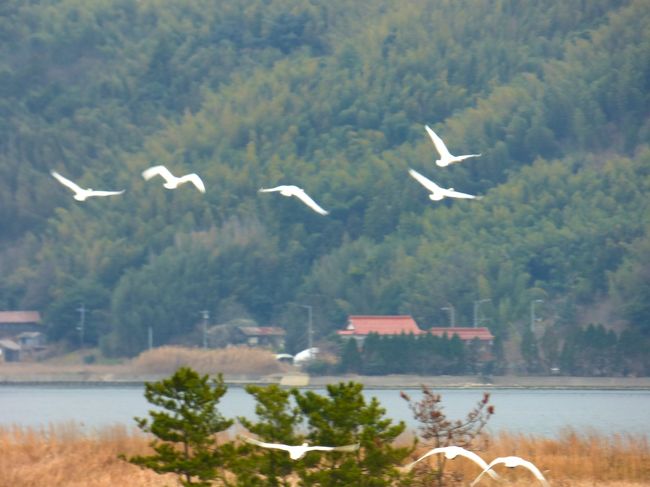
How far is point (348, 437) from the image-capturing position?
1416 centimetres

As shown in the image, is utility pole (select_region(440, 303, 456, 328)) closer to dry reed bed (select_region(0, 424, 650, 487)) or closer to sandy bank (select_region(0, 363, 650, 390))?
sandy bank (select_region(0, 363, 650, 390))

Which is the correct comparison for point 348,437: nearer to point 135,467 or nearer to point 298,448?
point 298,448

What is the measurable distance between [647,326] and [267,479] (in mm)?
59625

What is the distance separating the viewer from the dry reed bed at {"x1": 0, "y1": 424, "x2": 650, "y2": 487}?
18.4 meters

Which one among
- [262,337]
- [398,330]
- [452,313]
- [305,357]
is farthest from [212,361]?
[452,313]

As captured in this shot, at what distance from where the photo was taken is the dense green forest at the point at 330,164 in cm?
7700

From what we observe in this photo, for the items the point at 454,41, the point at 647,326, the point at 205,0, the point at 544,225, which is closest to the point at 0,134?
the point at 205,0

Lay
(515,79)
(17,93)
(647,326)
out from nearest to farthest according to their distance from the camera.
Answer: (647,326) → (515,79) → (17,93)

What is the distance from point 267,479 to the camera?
14.4m

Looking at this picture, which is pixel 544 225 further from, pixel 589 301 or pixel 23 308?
pixel 23 308

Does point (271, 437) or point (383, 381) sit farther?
point (383, 381)

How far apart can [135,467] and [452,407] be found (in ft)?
88.1

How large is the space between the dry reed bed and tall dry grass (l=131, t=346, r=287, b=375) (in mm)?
43239

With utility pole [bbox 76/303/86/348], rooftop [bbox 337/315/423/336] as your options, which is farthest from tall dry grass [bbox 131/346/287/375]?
utility pole [bbox 76/303/86/348]
